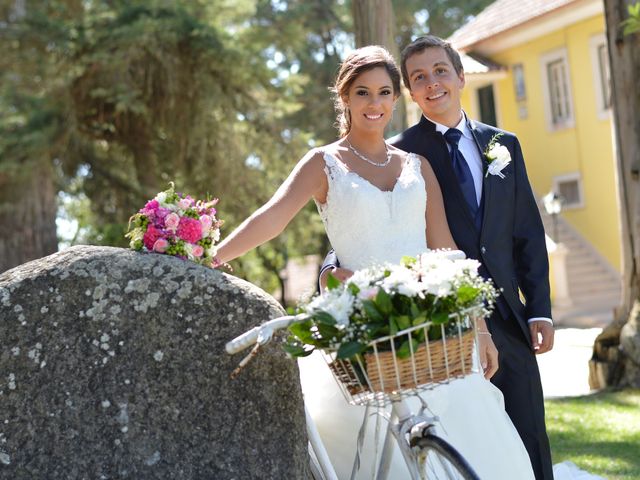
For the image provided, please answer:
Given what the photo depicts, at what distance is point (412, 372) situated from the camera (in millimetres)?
3057

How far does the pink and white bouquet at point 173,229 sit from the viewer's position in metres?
3.70

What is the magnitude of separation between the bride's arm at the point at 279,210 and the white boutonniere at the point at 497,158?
30.6 inches

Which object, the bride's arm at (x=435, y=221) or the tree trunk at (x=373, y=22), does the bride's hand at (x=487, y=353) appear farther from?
the tree trunk at (x=373, y=22)

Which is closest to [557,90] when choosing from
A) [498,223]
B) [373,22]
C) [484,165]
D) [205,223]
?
[373,22]

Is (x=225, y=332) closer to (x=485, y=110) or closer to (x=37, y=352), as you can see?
(x=37, y=352)

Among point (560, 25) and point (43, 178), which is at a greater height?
point (560, 25)

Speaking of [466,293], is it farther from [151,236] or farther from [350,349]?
[151,236]

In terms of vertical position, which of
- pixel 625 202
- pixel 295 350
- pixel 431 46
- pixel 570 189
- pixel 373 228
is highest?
pixel 431 46

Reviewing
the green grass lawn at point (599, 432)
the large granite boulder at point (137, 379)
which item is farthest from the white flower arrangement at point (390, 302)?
the green grass lawn at point (599, 432)

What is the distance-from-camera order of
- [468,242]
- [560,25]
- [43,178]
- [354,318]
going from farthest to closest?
[560,25] → [43,178] → [468,242] → [354,318]

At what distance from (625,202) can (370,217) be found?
6041 millimetres

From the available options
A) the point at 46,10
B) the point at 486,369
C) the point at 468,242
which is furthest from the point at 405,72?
the point at 46,10

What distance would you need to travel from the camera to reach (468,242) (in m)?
4.52

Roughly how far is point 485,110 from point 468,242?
84.8 ft
